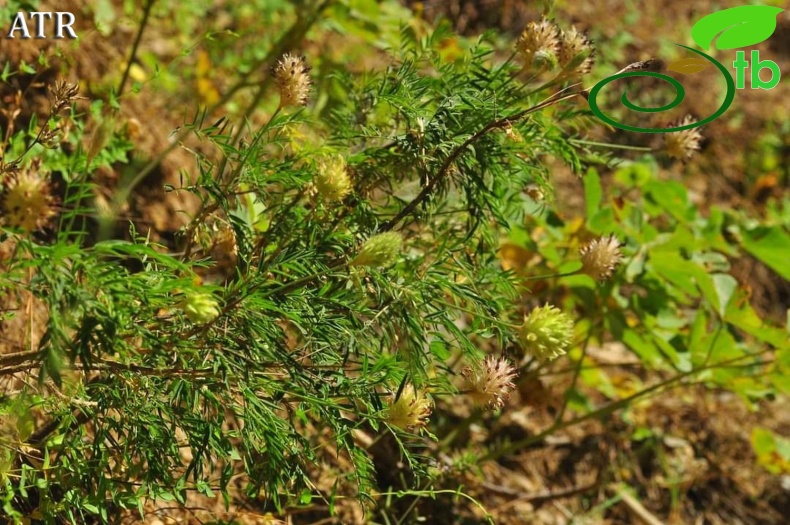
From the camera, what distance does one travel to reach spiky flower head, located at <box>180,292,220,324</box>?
94cm

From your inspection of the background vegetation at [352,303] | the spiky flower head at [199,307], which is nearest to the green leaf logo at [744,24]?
the background vegetation at [352,303]

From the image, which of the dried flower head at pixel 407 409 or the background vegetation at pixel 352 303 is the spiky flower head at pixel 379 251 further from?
the dried flower head at pixel 407 409

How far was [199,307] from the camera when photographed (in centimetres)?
94

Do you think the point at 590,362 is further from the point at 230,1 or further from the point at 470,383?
the point at 230,1

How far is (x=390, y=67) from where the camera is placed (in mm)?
1394

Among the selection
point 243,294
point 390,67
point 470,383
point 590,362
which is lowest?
point 590,362

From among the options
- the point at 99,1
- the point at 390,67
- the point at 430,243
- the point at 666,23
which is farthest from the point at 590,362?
the point at 666,23

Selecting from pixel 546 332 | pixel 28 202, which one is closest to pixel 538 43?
pixel 546 332

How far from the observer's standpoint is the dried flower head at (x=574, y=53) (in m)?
1.19

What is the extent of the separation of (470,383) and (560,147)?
41 centimetres

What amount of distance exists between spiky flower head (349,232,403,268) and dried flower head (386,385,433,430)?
0.53ft

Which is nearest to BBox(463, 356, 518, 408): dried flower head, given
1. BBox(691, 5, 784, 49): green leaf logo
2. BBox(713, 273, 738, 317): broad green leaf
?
BBox(713, 273, 738, 317): broad green leaf

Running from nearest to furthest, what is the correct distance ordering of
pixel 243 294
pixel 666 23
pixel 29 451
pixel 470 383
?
pixel 243 294, pixel 470 383, pixel 29 451, pixel 666 23

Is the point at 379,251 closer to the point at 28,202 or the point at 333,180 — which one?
the point at 333,180
